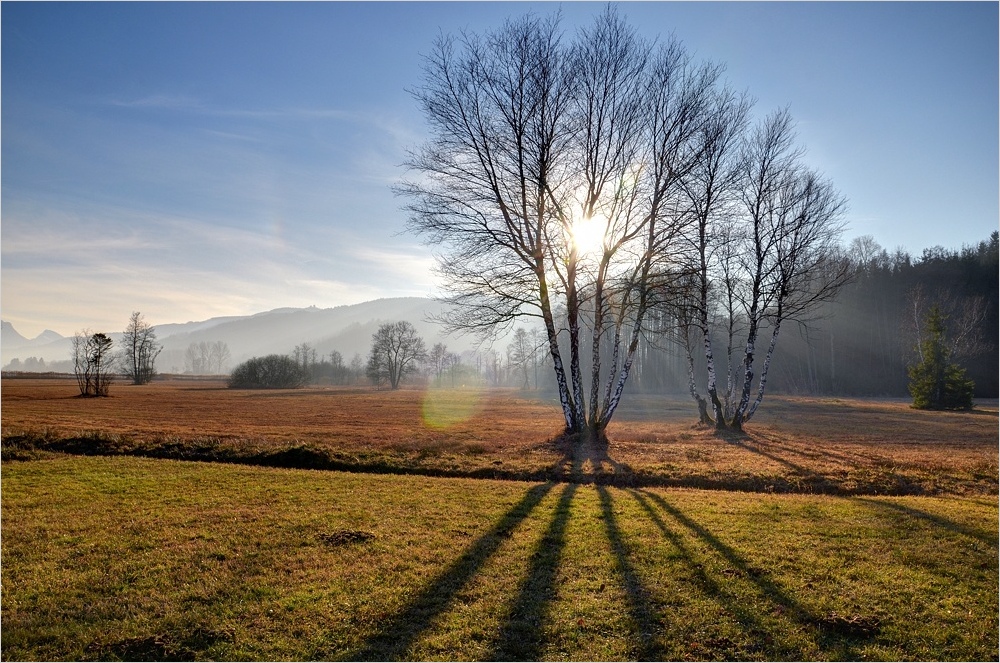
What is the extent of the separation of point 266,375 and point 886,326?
102 m

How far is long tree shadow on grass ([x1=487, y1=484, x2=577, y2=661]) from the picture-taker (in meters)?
4.90

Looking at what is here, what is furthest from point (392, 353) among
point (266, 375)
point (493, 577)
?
point (493, 577)

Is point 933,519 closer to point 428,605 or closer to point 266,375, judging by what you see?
point 428,605

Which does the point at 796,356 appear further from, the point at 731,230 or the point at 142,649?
the point at 142,649

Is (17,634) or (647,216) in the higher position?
(647,216)

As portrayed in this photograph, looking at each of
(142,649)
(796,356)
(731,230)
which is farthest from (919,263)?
(142,649)

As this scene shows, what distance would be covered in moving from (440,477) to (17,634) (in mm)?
9110

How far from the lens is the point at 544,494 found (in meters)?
11.4

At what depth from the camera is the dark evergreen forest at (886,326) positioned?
2525 inches

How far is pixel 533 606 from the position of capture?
575cm

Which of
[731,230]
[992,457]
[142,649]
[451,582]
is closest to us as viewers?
[142,649]

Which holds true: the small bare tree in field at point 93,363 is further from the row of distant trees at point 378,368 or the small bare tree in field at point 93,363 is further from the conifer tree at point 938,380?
the conifer tree at point 938,380

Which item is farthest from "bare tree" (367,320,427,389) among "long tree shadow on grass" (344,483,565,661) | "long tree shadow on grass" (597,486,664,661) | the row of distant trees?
"long tree shadow on grass" (597,486,664,661)

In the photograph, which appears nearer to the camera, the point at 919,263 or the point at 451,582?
the point at 451,582
